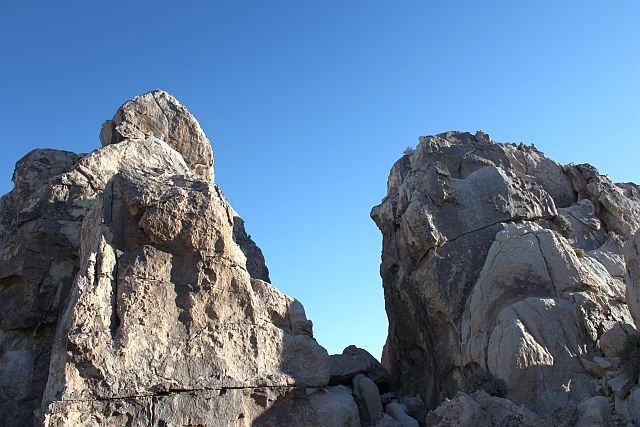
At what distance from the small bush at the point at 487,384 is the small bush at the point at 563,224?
23.8ft

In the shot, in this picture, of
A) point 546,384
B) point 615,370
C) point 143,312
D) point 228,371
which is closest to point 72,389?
point 143,312

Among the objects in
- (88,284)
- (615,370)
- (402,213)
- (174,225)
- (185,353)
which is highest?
(402,213)

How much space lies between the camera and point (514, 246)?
70.0ft

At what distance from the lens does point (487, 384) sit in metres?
18.0

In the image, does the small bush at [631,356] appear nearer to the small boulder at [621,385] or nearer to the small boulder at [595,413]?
the small boulder at [621,385]

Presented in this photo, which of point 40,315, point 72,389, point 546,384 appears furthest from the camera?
point 40,315

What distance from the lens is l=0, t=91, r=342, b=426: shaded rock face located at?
1619 cm

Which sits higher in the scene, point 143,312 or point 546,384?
point 143,312

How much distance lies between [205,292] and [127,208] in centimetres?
308

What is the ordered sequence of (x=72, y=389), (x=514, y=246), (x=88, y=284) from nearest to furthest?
(x=72, y=389), (x=88, y=284), (x=514, y=246)

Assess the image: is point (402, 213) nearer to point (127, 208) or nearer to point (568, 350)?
point (568, 350)

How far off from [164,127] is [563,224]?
14.7m

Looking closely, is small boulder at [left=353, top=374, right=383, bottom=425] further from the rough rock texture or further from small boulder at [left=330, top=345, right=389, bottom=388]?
the rough rock texture

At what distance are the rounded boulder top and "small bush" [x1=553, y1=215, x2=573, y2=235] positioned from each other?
12.8 m
